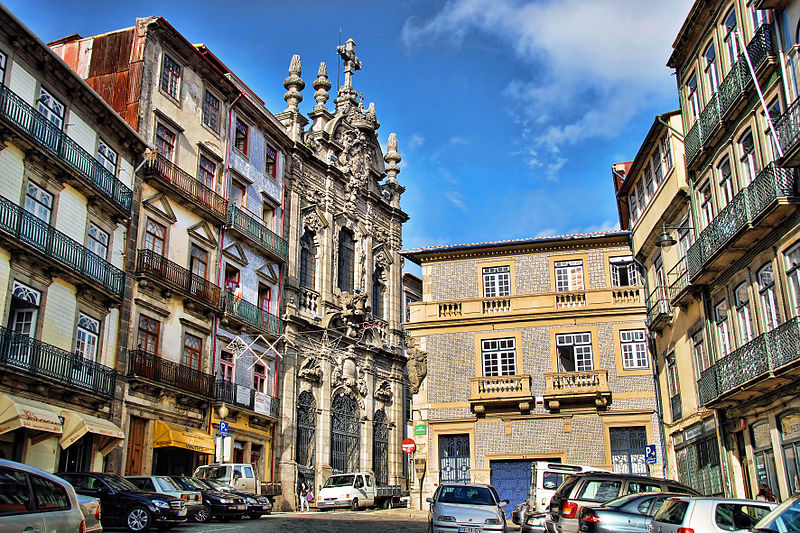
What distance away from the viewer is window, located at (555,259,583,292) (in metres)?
33.4

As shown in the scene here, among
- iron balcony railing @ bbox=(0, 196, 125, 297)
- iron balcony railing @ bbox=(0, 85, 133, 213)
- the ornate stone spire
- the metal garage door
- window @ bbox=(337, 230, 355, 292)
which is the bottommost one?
the metal garage door

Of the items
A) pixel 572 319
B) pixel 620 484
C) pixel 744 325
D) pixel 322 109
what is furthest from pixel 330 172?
pixel 620 484

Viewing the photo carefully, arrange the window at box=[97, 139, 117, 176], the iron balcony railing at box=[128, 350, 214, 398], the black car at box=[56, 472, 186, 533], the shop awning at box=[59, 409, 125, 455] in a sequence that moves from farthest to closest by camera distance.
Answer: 1. the iron balcony railing at box=[128, 350, 214, 398]
2. the window at box=[97, 139, 117, 176]
3. the shop awning at box=[59, 409, 125, 455]
4. the black car at box=[56, 472, 186, 533]

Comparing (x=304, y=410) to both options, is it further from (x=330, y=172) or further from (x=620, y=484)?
(x=620, y=484)

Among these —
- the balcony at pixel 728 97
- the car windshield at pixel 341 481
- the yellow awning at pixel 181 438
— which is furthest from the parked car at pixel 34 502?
the car windshield at pixel 341 481

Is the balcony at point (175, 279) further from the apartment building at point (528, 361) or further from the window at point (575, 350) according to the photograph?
the window at point (575, 350)

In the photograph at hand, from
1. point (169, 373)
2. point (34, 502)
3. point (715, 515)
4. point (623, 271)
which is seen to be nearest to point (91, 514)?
point (34, 502)

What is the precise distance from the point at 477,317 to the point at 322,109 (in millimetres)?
18334

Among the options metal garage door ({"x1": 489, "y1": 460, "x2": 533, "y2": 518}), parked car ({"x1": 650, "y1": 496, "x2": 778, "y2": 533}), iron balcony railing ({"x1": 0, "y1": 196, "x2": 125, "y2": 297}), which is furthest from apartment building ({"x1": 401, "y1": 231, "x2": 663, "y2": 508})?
parked car ({"x1": 650, "y1": 496, "x2": 778, "y2": 533})

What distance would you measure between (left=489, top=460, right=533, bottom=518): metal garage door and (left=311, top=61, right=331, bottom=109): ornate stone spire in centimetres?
2380

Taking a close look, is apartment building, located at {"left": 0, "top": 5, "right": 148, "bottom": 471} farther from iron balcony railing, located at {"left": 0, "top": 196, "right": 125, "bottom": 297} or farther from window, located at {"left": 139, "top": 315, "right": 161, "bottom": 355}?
window, located at {"left": 139, "top": 315, "right": 161, "bottom": 355}

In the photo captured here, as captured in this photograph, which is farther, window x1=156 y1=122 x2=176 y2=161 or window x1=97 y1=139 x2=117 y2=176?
→ window x1=156 y1=122 x2=176 y2=161

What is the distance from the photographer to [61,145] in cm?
2561

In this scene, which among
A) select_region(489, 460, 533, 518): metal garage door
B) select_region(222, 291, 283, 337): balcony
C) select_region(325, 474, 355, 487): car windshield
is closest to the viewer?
select_region(489, 460, 533, 518): metal garage door
